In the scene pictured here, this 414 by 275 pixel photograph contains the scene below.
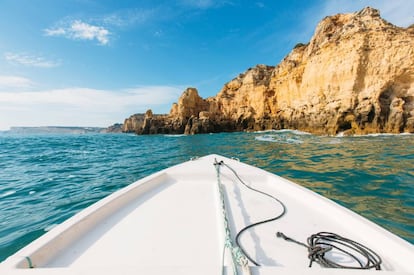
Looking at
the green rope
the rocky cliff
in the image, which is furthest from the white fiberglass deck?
the rocky cliff

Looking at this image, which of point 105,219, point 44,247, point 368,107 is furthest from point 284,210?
point 368,107

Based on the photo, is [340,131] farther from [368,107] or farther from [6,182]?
[6,182]

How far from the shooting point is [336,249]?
125 cm

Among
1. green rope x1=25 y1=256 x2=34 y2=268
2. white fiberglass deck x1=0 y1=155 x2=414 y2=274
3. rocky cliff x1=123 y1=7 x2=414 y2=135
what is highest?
rocky cliff x1=123 y1=7 x2=414 y2=135

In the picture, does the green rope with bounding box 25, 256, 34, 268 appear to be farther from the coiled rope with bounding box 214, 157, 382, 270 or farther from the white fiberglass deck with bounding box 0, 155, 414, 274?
the coiled rope with bounding box 214, 157, 382, 270

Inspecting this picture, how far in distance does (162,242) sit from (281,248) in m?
0.87

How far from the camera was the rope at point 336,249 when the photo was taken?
107cm

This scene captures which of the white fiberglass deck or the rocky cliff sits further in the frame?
the rocky cliff

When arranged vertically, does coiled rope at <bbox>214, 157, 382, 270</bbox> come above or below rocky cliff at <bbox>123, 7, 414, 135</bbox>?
below

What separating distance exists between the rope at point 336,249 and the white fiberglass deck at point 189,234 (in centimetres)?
5

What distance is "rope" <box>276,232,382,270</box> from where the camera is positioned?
1072 millimetres

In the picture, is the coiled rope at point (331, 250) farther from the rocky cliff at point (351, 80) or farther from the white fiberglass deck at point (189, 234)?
the rocky cliff at point (351, 80)

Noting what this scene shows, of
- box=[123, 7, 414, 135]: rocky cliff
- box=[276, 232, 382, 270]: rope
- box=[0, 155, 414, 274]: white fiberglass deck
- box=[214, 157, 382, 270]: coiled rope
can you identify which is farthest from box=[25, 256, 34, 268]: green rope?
→ box=[123, 7, 414, 135]: rocky cliff

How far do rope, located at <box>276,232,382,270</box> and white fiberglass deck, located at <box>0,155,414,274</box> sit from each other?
0.05m
